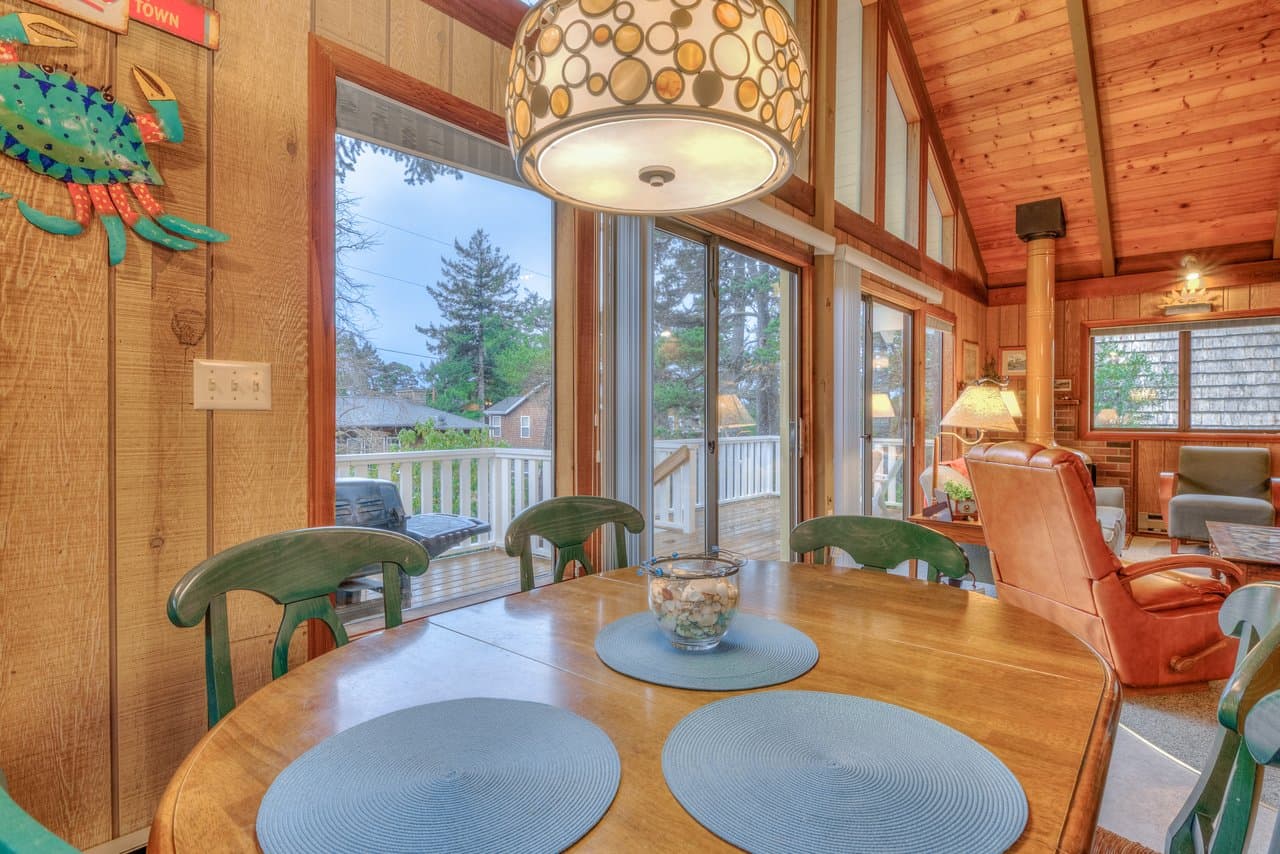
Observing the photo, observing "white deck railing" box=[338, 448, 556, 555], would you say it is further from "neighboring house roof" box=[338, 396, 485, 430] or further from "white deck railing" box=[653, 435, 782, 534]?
"white deck railing" box=[653, 435, 782, 534]

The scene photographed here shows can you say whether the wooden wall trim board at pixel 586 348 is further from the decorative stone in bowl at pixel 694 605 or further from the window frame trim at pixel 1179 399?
the window frame trim at pixel 1179 399

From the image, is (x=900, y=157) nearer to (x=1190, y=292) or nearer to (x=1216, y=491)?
(x=1190, y=292)

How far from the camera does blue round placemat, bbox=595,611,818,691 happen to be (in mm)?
1028

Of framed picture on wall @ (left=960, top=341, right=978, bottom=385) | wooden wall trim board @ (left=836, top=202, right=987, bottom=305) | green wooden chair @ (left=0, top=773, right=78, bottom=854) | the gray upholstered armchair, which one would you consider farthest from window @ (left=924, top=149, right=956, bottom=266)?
green wooden chair @ (left=0, top=773, right=78, bottom=854)

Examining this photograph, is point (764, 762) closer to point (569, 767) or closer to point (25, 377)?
point (569, 767)

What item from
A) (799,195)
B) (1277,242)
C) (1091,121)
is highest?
(1091,121)

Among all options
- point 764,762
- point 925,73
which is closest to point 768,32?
point 764,762

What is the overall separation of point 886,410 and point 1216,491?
2.82 metres

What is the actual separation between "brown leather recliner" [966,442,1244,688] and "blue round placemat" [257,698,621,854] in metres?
2.13

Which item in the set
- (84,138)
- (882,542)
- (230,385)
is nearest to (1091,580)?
(882,542)

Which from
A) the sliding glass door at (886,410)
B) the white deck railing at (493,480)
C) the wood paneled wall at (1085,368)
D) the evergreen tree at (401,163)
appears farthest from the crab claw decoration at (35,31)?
the wood paneled wall at (1085,368)

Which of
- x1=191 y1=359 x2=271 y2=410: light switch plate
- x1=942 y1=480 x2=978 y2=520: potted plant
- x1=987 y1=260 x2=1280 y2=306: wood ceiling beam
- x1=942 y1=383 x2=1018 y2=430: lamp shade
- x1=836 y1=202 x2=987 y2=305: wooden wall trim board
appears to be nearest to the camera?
x1=191 y1=359 x2=271 y2=410: light switch plate

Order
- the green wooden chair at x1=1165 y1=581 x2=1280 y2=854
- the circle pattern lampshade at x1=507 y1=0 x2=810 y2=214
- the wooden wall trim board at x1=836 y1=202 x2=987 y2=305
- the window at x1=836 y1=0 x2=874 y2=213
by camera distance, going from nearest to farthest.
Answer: the green wooden chair at x1=1165 y1=581 x2=1280 y2=854 < the circle pattern lampshade at x1=507 y1=0 x2=810 y2=214 < the wooden wall trim board at x1=836 y1=202 x2=987 y2=305 < the window at x1=836 y1=0 x2=874 y2=213

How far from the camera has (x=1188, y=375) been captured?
621cm
